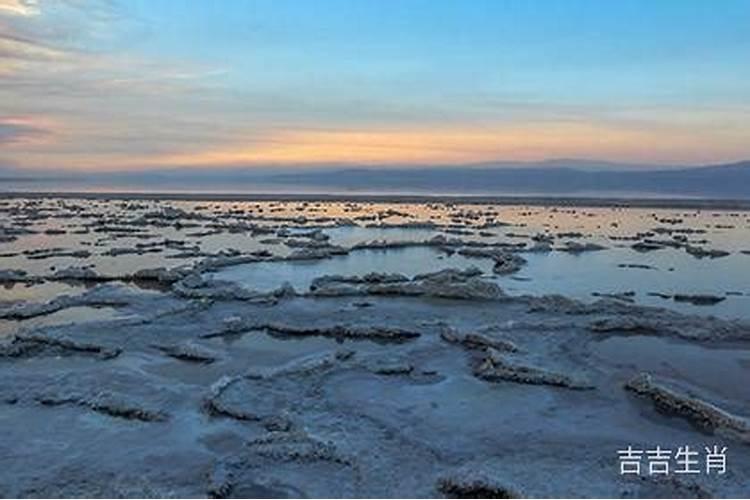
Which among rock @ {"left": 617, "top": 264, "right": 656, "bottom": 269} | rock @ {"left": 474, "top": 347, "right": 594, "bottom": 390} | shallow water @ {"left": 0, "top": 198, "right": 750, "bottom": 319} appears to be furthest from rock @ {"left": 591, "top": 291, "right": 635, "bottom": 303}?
rock @ {"left": 474, "top": 347, "right": 594, "bottom": 390}

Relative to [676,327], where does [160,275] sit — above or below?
above

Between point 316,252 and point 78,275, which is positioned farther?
point 316,252

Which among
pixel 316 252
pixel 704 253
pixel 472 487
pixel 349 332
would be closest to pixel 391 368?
pixel 349 332

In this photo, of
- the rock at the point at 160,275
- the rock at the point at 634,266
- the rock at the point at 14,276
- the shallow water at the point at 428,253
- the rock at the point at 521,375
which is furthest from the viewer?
the rock at the point at 634,266

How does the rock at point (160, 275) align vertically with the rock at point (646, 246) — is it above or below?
above

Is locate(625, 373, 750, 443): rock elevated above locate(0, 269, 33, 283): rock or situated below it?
below

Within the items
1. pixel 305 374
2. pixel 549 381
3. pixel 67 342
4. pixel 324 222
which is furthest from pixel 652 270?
pixel 324 222

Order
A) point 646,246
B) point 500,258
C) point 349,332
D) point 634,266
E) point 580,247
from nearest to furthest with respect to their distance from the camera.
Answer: point 349,332
point 634,266
point 500,258
point 580,247
point 646,246

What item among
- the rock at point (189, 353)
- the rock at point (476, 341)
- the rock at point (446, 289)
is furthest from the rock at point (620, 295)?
the rock at point (189, 353)

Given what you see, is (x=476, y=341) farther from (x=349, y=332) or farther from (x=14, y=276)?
(x=14, y=276)

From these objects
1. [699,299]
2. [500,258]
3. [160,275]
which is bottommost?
[699,299]

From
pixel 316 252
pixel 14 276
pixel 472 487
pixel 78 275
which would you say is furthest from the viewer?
pixel 316 252

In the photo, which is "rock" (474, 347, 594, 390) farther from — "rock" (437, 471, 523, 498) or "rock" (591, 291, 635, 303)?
"rock" (591, 291, 635, 303)

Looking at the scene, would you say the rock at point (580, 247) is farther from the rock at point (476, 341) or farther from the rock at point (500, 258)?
the rock at point (476, 341)
